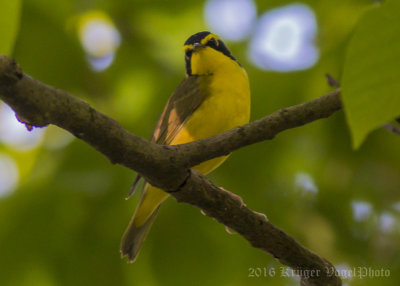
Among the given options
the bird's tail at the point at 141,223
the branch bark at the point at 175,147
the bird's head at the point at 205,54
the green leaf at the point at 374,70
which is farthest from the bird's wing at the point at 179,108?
the green leaf at the point at 374,70

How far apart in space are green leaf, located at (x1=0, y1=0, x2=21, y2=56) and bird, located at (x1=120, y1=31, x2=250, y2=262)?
253 centimetres

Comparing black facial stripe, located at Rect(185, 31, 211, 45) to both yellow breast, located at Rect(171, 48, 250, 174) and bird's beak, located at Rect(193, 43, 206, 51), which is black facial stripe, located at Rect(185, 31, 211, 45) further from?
yellow breast, located at Rect(171, 48, 250, 174)

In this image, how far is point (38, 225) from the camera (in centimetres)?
423

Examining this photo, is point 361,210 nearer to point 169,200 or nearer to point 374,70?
point 169,200

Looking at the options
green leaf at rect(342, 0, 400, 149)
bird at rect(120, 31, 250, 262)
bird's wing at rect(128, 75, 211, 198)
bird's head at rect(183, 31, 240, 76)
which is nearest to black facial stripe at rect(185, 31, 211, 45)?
bird's head at rect(183, 31, 240, 76)

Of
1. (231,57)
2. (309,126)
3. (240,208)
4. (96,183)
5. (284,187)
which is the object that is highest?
(231,57)

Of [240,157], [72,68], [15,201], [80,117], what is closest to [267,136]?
[80,117]

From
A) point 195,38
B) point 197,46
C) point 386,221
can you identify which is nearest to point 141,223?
→ point 197,46

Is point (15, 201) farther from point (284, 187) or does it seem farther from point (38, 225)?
point (284, 187)

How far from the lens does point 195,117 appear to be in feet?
13.3

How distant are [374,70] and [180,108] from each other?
3.31 meters

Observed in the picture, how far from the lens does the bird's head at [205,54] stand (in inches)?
182

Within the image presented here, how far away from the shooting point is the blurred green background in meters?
4.27

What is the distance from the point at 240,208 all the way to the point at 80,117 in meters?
1.27
